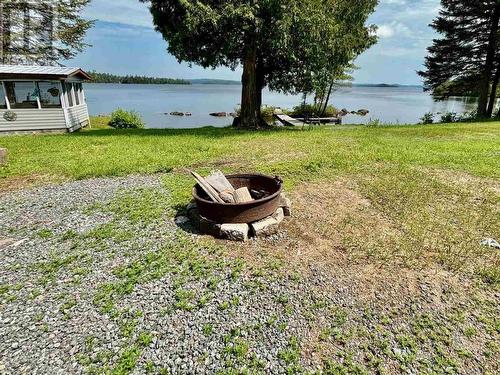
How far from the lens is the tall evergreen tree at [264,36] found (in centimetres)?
1198

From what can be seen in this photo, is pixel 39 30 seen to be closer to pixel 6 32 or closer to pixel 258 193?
pixel 6 32

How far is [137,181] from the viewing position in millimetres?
6922

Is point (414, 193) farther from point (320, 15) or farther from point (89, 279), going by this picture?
point (320, 15)

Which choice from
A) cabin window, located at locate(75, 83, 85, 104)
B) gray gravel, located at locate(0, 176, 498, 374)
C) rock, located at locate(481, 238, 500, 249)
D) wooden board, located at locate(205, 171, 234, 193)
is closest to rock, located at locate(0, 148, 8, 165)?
gray gravel, located at locate(0, 176, 498, 374)

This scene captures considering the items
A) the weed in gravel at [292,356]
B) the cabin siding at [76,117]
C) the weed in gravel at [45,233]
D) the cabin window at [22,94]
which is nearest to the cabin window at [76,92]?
the cabin siding at [76,117]

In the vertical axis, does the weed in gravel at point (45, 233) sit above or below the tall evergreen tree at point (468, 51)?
below

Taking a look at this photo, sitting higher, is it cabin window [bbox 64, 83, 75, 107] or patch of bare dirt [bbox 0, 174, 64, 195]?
cabin window [bbox 64, 83, 75, 107]

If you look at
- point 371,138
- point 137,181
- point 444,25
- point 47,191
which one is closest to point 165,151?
point 137,181

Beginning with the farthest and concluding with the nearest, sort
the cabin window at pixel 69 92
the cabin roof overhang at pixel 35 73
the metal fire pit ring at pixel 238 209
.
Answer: the cabin window at pixel 69 92 → the cabin roof overhang at pixel 35 73 → the metal fire pit ring at pixel 238 209

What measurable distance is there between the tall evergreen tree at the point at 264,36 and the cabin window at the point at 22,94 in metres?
6.17

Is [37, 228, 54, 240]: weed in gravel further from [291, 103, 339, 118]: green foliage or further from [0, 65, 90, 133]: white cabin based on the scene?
[291, 103, 339, 118]: green foliage

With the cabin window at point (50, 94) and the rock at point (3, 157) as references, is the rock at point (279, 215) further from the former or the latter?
the cabin window at point (50, 94)

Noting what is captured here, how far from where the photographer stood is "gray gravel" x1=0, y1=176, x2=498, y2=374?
260 cm

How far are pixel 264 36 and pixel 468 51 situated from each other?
15.8 meters
